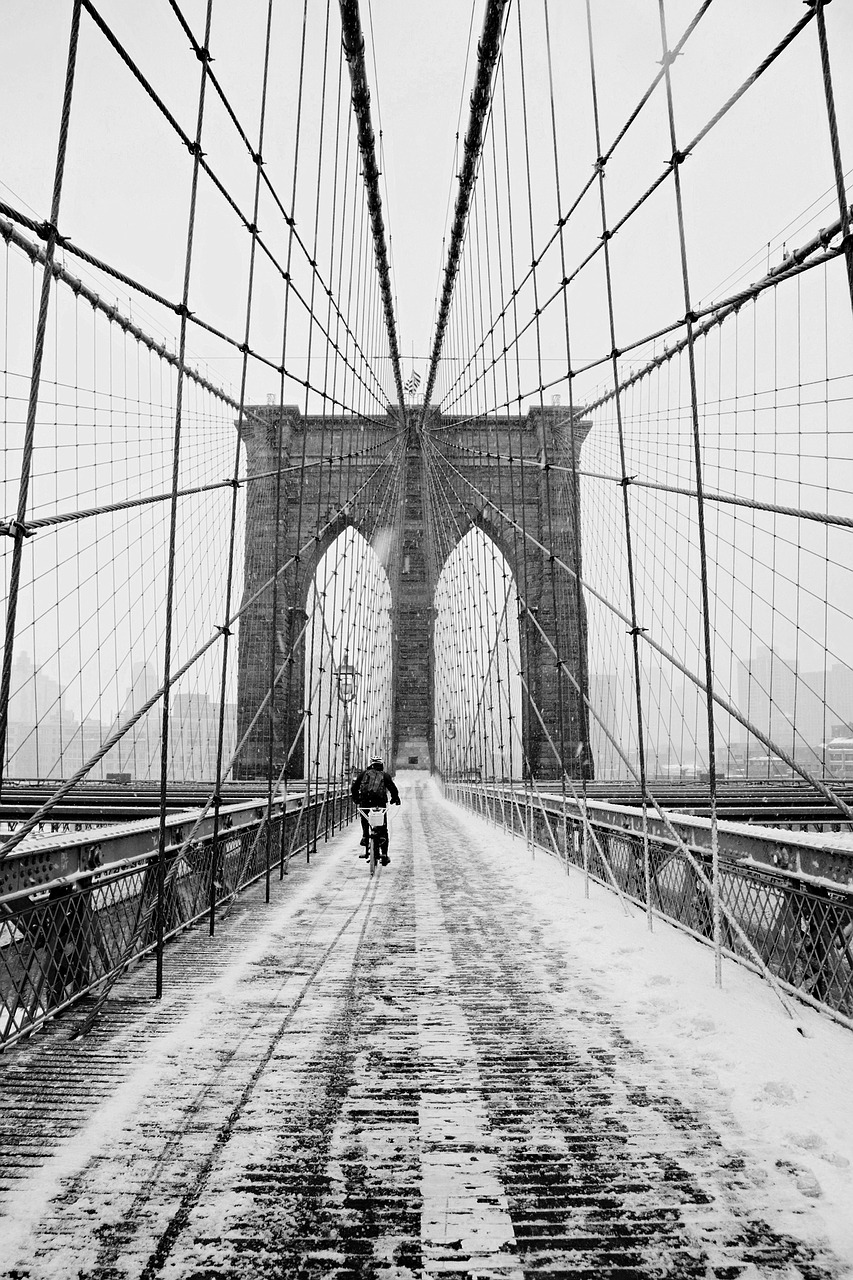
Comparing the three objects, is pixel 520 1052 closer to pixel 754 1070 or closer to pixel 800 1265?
pixel 754 1070

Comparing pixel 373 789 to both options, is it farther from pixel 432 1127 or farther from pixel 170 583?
pixel 432 1127

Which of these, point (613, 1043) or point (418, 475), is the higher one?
point (418, 475)

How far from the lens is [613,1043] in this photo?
7.94 feet

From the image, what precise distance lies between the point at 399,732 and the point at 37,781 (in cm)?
2447

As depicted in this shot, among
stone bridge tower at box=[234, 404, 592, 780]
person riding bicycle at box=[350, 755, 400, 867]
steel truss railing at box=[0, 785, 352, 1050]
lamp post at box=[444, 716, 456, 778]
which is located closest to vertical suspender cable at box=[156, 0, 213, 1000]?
steel truss railing at box=[0, 785, 352, 1050]

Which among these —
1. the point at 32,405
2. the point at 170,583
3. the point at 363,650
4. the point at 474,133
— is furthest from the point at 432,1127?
the point at 363,650

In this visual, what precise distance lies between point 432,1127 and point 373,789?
5.41m

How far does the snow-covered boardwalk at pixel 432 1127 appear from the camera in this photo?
141 centimetres

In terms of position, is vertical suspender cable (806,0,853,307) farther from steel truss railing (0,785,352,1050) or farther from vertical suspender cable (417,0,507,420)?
vertical suspender cable (417,0,507,420)

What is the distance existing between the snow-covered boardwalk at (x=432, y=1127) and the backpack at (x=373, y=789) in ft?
11.9

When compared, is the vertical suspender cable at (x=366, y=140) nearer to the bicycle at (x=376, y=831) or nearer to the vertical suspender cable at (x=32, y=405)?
the vertical suspender cable at (x=32, y=405)

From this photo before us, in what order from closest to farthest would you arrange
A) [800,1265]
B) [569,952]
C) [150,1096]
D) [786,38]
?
1. [800,1265]
2. [150,1096]
3. [786,38]
4. [569,952]

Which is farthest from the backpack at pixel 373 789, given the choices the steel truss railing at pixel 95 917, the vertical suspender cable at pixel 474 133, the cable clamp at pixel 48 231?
the vertical suspender cable at pixel 474 133

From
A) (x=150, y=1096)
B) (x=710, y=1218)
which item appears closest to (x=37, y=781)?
(x=150, y=1096)
